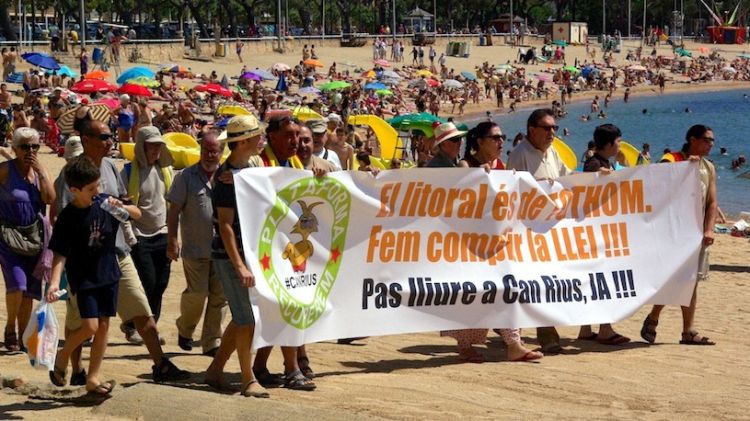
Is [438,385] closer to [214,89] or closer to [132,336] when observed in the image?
[132,336]

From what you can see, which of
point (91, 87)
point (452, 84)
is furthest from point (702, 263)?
point (452, 84)

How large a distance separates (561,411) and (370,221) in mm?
1644

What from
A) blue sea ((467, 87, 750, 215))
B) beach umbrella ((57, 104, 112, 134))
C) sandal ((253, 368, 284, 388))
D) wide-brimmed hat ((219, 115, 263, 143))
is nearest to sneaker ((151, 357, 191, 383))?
sandal ((253, 368, 284, 388))

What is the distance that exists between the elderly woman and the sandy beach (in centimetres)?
53

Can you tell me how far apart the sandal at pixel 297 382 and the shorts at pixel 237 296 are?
0.46 metres

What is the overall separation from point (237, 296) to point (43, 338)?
1068 mm

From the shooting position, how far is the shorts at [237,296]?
6746mm

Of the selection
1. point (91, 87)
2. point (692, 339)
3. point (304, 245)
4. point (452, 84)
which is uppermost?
point (91, 87)

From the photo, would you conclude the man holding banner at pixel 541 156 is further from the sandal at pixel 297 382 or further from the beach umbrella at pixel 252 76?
the beach umbrella at pixel 252 76

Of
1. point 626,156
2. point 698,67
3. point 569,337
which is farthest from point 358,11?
point 569,337

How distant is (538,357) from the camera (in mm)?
8078

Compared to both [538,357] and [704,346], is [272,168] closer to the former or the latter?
[538,357]

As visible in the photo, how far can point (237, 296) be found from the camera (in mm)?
6762

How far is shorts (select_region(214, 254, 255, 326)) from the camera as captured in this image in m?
6.75
